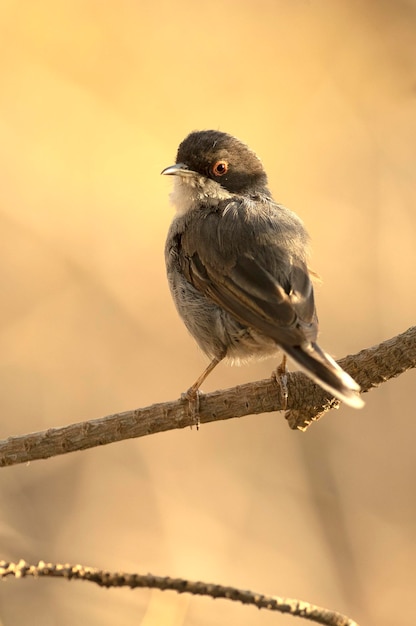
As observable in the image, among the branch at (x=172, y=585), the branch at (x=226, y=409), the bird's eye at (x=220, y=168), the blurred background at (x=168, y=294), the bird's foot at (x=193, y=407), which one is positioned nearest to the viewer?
the branch at (x=172, y=585)

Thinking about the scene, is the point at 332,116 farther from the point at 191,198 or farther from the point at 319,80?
the point at 191,198

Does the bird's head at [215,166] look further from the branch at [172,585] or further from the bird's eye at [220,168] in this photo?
the branch at [172,585]

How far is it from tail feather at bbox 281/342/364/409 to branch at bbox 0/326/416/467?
0.78 ft

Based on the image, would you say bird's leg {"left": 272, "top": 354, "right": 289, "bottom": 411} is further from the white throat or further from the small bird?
the white throat

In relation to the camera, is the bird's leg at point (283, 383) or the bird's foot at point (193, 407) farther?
the bird's leg at point (283, 383)

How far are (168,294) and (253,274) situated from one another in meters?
2.90

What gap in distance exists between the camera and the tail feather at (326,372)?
118 inches

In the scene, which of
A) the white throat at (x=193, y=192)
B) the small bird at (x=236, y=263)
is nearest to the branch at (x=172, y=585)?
the small bird at (x=236, y=263)

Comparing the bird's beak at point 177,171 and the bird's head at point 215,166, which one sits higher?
the bird's head at point 215,166

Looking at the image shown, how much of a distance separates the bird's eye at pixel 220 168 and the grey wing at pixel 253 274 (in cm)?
46

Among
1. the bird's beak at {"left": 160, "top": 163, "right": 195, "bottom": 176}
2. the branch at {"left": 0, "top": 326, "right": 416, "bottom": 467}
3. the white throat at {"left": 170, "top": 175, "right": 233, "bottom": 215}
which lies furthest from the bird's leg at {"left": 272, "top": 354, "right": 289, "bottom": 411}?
the bird's beak at {"left": 160, "top": 163, "right": 195, "bottom": 176}

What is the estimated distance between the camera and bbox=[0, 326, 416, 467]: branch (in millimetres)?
3277

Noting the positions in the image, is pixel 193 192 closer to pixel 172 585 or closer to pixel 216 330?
pixel 216 330

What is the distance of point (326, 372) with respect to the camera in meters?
3.12
